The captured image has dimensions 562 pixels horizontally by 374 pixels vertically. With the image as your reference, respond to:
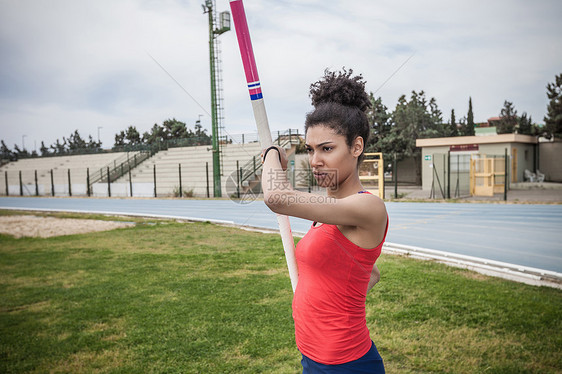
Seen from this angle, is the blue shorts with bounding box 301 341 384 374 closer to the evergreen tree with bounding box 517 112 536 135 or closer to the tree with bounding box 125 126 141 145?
the evergreen tree with bounding box 517 112 536 135

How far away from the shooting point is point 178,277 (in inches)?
252

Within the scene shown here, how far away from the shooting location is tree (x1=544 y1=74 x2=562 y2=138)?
116 ft

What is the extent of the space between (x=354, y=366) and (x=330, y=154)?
82cm

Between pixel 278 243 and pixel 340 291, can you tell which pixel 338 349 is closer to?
pixel 340 291

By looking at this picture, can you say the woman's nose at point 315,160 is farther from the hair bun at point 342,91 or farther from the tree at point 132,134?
the tree at point 132,134

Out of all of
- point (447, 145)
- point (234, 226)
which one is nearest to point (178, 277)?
point (234, 226)

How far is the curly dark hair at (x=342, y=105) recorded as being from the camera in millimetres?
1494

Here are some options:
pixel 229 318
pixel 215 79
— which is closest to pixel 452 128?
pixel 215 79

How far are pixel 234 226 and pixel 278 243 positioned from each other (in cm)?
385

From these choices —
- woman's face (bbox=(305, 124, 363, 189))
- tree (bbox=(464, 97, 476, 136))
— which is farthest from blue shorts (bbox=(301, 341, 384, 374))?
tree (bbox=(464, 97, 476, 136))

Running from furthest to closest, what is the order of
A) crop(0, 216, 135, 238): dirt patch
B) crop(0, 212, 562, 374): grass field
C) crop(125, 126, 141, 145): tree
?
1. crop(125, 126, 141, 145): tree
2. crop(0, 216, 135, 238): dirt patch
3. crop(0, 212, 562, 374): grass field

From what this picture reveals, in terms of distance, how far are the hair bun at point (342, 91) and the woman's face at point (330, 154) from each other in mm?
155

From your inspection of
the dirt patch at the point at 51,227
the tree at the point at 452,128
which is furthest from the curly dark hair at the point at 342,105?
the tree at the point at 452,128

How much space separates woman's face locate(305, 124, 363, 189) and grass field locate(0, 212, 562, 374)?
2.49 meters
